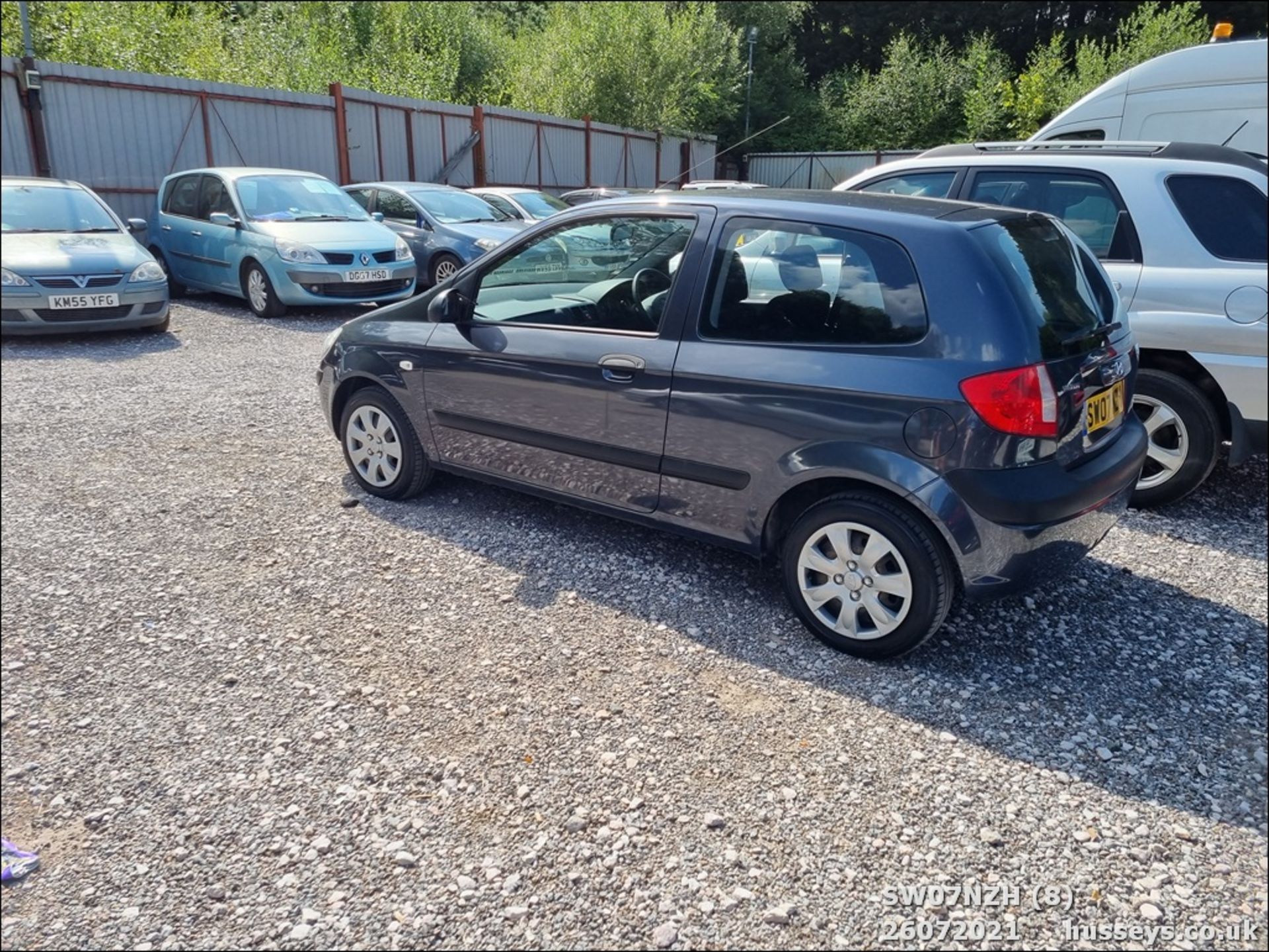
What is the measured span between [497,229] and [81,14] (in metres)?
8.33

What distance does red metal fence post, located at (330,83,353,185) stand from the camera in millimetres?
15203

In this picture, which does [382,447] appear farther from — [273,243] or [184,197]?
[184,197]

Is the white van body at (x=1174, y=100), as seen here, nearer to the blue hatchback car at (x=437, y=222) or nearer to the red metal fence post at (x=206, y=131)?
the blue hatchback car at (x=437, y=222)

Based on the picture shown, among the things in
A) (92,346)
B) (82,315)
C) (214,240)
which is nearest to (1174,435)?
(82,315)

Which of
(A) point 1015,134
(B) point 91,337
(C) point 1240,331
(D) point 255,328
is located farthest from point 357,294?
(A) point 1015,134

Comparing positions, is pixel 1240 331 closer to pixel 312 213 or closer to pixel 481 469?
pixel 481 469

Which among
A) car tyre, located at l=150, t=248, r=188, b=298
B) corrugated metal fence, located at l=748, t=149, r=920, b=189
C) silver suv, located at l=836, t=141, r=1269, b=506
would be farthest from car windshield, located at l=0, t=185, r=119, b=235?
corrugated metal fence, located at l=748, t=149, r=920, b=189

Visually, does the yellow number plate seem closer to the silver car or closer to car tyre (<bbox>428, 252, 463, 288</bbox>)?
the silver car

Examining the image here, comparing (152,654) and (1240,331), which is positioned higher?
(1240,331)

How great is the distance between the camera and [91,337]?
542cm

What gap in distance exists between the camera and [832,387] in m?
2.98

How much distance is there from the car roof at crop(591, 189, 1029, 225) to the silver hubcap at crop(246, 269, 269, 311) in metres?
7.08

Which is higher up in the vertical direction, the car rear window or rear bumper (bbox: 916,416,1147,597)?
the car rear window

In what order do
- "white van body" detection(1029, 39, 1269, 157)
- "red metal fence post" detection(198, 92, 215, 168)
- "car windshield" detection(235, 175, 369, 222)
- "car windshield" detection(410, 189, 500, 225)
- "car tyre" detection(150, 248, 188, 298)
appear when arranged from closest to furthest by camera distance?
"white van body" detection(1029, 39, 1269, 157) < "car windshield" detection(235, 175, 369, 222) < "car tyre" detection(150, 248, 188, 298) < "car windshield" detection(410, 189, 500, 225) < "red metal fence post" detection(198, 92, 215, 168)
